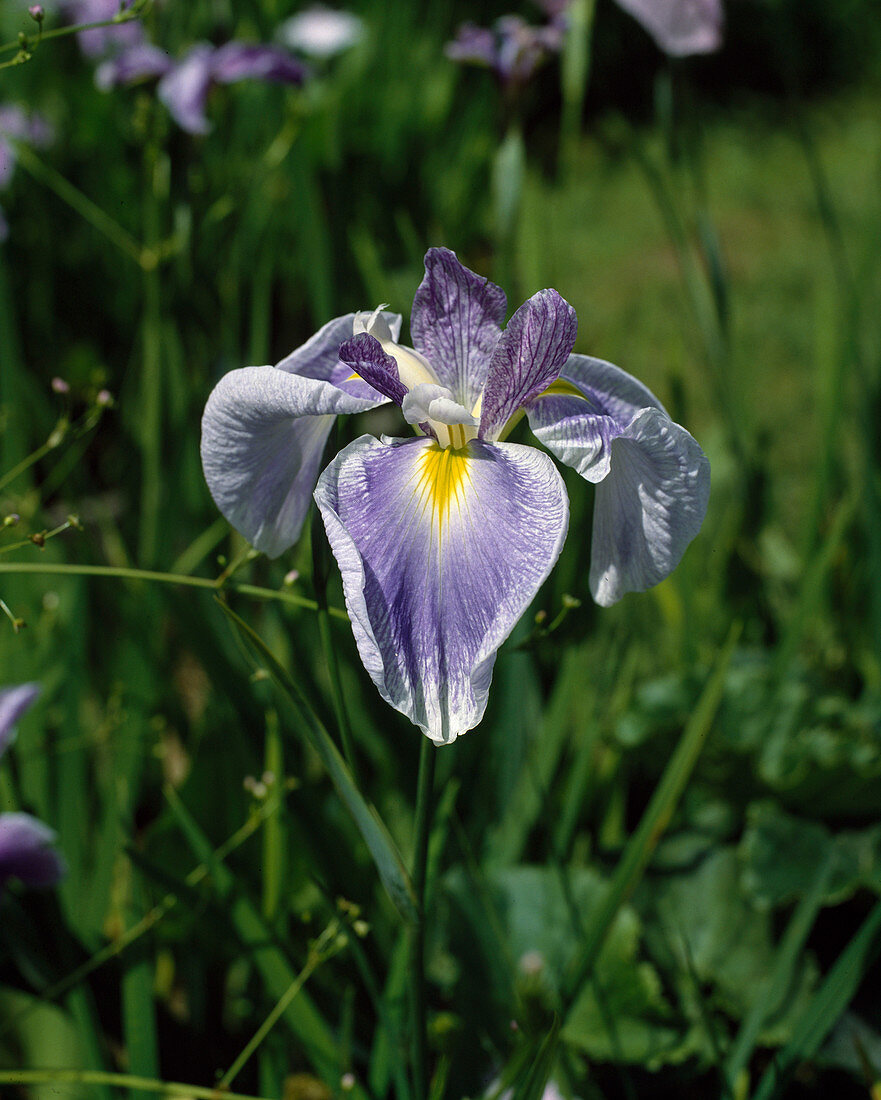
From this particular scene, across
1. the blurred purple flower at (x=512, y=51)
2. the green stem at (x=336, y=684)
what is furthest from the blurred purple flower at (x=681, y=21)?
the green stem at (x=336, y=684)

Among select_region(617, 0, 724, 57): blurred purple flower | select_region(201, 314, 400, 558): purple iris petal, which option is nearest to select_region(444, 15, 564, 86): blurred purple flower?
select_region(617, 0, 724, 57): blurred purple flower

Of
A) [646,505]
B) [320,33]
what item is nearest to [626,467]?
[646,505]

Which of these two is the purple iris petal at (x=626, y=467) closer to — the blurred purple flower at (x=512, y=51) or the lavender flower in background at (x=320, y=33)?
the blurred purple flower at (x=512, y=51)

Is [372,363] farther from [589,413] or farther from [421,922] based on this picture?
[421,922]

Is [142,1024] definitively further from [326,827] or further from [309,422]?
[309,422]

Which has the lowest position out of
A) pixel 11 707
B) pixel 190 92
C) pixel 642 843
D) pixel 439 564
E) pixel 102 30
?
pixel 642 843

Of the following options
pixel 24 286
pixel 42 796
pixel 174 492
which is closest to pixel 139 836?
pixel 42 796
